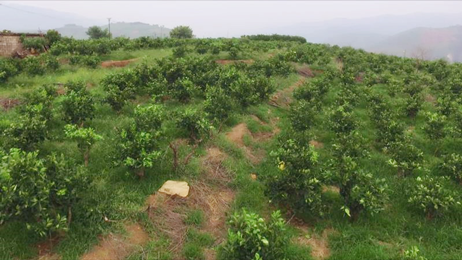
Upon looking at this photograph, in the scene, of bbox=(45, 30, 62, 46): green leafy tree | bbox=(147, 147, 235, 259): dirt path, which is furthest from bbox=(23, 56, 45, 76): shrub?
bbox=(147, 147, 235, 259): dirt path

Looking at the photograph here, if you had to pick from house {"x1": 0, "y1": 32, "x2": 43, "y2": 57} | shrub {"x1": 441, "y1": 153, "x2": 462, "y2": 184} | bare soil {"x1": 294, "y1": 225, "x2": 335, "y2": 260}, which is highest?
house {"x1": 0, "y1": 32, "x2": 43, "y2": 57}

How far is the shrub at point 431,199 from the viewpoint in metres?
8.61

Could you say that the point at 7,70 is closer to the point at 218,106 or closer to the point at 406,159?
the point at 218,106

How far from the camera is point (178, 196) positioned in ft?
29.6

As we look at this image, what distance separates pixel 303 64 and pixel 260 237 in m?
22.8

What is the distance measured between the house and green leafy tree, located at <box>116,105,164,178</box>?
23.8m

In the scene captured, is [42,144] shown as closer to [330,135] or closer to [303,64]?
[330,135]

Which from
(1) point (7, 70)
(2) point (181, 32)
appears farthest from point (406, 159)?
(2) point (181, 32)

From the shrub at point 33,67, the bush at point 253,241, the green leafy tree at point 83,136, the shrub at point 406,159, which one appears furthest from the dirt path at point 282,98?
the shrub at point 33,67

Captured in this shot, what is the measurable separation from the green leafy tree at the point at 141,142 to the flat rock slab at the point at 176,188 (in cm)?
77

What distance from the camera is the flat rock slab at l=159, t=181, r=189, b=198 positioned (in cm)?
898

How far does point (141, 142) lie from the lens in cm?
932

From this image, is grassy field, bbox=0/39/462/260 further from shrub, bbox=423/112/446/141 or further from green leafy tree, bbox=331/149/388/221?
shrub, bbox=423/112/446/141

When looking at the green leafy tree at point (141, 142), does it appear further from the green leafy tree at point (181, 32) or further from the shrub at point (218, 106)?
the green leafy tree at point (181, 32)
